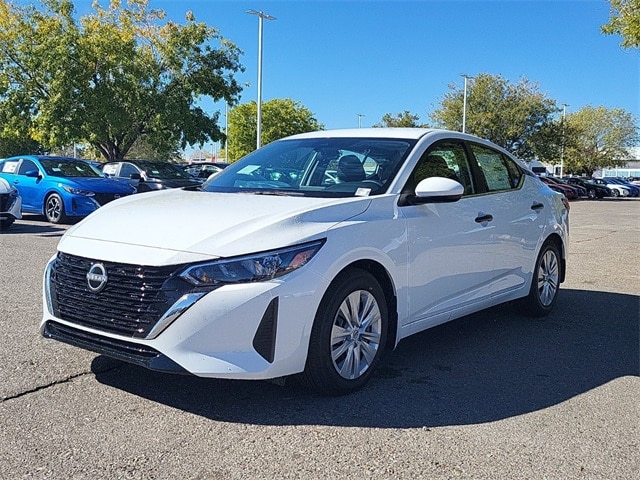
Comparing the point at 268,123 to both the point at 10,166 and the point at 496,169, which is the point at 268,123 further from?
the point at 496,169

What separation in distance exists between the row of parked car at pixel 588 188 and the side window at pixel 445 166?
3516 cm

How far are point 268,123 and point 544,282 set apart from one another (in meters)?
59.6

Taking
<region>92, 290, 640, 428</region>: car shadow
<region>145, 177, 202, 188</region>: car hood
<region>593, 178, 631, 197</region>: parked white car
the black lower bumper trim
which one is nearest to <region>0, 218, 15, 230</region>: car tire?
<region>145, 177, 202, 188</region>: car hood

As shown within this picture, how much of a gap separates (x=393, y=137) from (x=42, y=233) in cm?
882

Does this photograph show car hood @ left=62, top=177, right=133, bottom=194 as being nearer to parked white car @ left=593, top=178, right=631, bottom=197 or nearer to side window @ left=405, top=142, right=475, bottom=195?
side window @ left=405, top=142, right=475, bottom=195

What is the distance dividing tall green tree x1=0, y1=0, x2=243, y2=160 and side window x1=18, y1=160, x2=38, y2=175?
12.0 metres

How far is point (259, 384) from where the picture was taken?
401 centimetres

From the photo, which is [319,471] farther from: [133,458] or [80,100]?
[80,100]

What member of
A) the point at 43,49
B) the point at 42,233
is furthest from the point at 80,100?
the point at 42,233

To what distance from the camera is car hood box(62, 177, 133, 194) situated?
13336 millimetres

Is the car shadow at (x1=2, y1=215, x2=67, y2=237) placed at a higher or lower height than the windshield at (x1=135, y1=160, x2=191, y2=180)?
lower

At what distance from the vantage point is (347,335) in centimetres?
382

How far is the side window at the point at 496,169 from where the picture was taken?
5371 millimetres

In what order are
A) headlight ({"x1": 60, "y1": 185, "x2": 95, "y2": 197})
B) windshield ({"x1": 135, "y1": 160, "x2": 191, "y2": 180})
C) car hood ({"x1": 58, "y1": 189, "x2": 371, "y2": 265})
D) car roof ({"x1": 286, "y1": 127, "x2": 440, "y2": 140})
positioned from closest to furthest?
1. car hood ({"x1": 58, "y1": 189, "x2": 371, "y2": 265})
2. car roof ({"x1": 286, "y1": 127, "x2": 440, "y2": 140})
3. headlight ({"x1": 60, "y1": 185, "x2": 95, "y2": 197})
4. windshield ({"x1": 135, "y1": 160, "x2": 191, "y2": 180})
